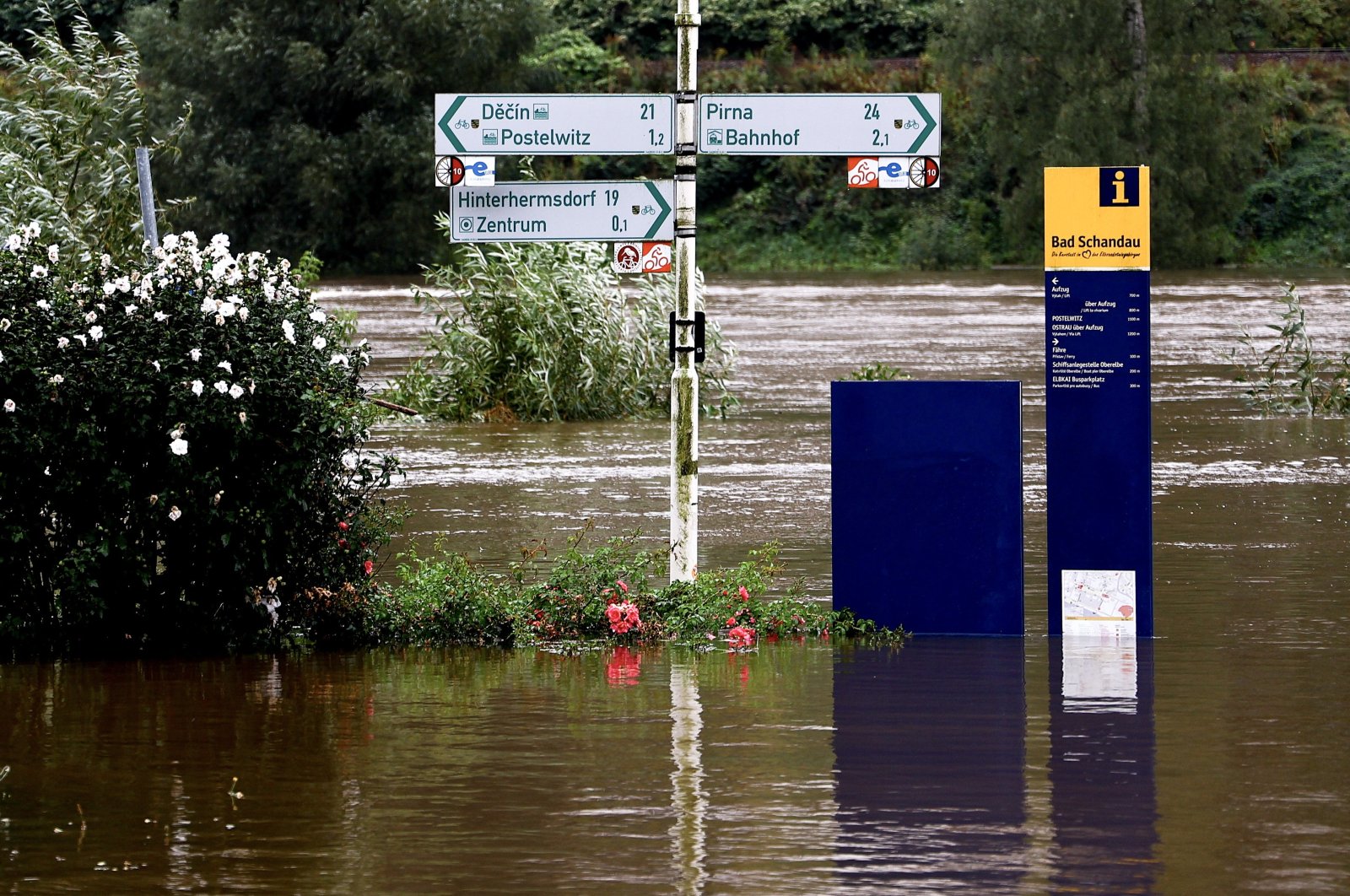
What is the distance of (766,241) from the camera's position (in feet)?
206

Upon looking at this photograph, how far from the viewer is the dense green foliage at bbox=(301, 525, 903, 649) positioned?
29.1ft

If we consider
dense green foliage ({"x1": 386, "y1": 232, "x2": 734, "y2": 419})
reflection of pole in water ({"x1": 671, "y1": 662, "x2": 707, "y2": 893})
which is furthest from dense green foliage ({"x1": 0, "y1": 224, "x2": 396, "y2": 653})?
dense green foliage ({"x1": 386, "y1": 232, "x2": 734, "y2": 419})

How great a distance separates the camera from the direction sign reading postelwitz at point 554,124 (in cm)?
912

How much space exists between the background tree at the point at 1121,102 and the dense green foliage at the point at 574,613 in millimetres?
47131

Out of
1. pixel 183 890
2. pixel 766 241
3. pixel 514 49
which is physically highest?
pixel 514 49

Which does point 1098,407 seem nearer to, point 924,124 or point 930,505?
point 930,505

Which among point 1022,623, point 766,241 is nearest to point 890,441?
point 1022,623

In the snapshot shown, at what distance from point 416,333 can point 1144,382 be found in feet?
85.5

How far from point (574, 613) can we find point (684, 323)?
134 cm

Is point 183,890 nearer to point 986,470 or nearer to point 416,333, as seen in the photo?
point 986,470

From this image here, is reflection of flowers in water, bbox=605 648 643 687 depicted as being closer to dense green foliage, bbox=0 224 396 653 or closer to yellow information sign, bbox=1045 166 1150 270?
dense green foliage, bbox=0 224 396 653

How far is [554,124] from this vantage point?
9211 mm

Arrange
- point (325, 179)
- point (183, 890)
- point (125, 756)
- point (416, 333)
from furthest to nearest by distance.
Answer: point (325, 179) → point (416, 333) → point (125, 756) → point (183, 890)

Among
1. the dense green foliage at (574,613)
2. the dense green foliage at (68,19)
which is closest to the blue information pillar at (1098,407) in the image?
the dense green foliage at (574,613)
